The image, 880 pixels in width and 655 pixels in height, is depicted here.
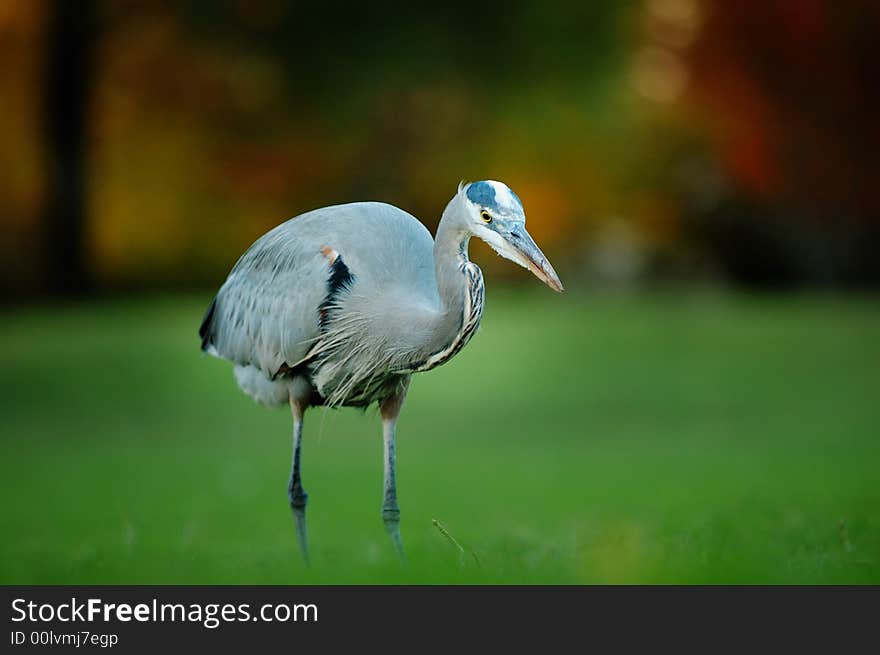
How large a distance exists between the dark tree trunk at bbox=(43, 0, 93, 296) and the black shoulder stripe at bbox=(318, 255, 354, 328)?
51.8 feet

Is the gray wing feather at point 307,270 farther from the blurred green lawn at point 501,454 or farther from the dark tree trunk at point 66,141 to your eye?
the dark tree trunk at point 66,141

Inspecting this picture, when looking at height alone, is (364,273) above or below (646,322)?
below

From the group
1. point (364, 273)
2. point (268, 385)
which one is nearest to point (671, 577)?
point (364, 273)

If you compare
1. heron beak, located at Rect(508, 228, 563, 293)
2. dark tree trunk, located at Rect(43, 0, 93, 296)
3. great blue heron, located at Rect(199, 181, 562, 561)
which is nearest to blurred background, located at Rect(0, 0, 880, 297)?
dark tree trunk, located at Rect(43, 0, 93, 296)

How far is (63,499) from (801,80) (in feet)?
59.6

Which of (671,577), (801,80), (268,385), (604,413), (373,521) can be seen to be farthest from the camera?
(801,80)

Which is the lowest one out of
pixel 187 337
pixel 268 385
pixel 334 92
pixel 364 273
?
pixel 268 385

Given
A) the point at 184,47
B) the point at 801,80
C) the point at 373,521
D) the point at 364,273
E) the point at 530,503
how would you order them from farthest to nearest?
the point at 801,80
the point at 184,47
the point at 530,503
the point at 373,521
the point at 364,273

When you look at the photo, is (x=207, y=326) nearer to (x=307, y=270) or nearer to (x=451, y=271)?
(x=307, y=270)

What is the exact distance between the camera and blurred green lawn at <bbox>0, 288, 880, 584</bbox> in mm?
5988

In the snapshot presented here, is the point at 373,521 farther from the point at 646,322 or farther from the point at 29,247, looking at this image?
the point at 29,247

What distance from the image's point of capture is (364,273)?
6352 millimetres

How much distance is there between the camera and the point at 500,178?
26.9 meters

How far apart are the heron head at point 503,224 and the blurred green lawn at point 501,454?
1329 millimetres
